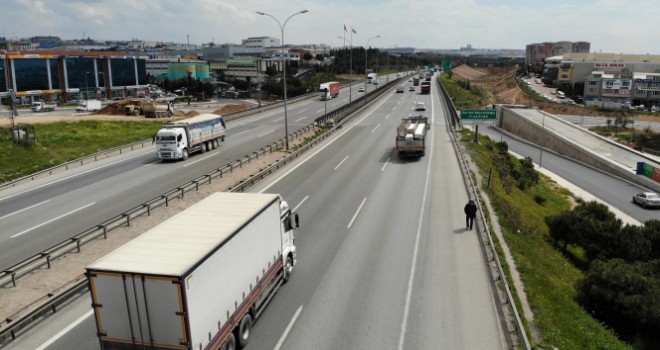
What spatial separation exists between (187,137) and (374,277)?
2659cm

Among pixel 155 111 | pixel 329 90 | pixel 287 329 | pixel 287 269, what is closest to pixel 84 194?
pixel 287 269

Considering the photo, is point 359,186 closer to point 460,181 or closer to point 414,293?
point 460,181

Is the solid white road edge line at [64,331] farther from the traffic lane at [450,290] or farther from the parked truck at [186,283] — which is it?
the traffic lane at [450,290]

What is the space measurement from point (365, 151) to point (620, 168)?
36.6m

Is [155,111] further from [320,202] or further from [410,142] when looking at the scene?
[320,202]

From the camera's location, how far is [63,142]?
1832 inches

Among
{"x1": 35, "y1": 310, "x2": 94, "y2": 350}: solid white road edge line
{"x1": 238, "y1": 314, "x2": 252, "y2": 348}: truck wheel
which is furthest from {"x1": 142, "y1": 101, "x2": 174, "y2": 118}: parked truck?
{"x1": 238, "y1": 314, "x2": 252, "y2": 348}: truck wheel

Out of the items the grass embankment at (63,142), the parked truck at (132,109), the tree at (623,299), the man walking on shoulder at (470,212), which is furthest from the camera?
the parked truck at (132,109)

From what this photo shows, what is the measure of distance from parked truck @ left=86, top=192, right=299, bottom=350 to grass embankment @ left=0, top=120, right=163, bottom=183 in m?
28.7

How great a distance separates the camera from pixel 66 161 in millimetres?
39250

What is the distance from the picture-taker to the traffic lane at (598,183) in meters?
48.0

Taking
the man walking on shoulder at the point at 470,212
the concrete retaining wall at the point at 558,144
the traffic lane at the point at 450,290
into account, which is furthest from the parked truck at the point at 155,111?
the man walking on shoulder at the point at 470,212

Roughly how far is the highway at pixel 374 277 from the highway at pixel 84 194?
7026mm

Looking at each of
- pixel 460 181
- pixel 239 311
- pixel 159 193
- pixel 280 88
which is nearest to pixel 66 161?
pixel 159 193
